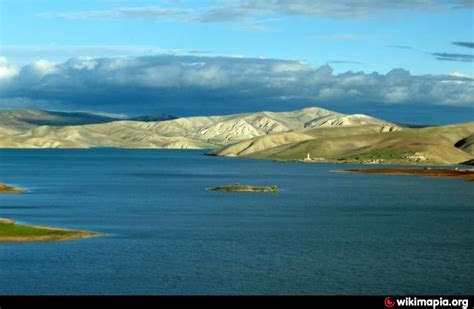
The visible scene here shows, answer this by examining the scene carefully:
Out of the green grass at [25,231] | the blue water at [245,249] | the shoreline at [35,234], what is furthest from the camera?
the green grass at [25,231]

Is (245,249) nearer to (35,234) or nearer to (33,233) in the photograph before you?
(35,234)

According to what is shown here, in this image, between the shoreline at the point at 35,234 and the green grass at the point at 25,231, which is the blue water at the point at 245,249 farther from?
the green grass at the point at 25,231

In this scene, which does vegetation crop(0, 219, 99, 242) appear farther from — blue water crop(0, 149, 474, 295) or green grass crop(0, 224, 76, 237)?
blue water crop(0, 149, 474, 295)

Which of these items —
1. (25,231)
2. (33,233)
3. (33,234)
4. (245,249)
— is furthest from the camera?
(25,231)

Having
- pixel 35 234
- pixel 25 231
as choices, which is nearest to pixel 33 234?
pixel 35 234

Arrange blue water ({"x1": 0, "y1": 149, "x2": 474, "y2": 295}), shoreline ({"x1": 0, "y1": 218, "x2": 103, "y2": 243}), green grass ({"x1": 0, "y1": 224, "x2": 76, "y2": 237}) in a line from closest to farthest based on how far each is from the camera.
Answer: blue water ({"x1": 0, "y1": 149, "x2": 474, "y2": 295}) < shoreline ({"x1": 0, "y1": 218, "x2": 103, "y2": 243}) < green grass ({"x1": 0, "y1": 224, "x2": 76, "y2": 237})

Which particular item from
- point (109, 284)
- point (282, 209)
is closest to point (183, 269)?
point (109, 284)

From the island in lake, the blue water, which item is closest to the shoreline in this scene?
the island in lake

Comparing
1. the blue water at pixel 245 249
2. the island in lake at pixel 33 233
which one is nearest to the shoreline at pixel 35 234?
the island in lake at pixel 33 233

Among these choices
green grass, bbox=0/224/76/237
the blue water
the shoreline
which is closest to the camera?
the blue water
